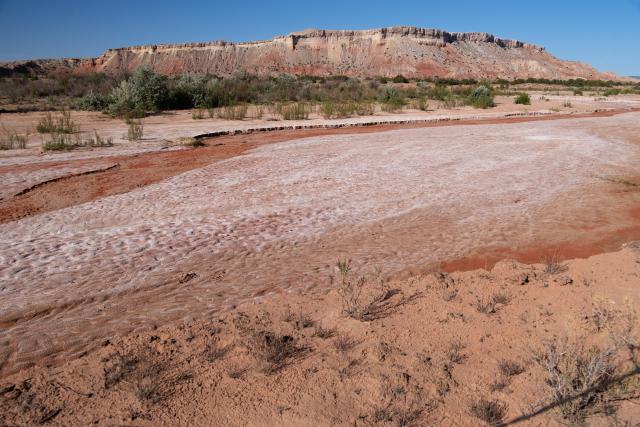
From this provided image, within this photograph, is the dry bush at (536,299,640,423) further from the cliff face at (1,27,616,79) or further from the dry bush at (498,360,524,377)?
the cliff face at (1,27,616,79)

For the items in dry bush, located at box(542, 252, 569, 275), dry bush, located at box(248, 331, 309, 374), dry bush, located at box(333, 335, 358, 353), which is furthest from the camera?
dry bush, located at box(542, 252, 569, 275)

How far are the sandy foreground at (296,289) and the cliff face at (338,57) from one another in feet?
272

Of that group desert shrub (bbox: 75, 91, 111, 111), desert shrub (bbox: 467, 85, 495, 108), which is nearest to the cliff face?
desert shrub (bbox: 467, 85, 495, 108)

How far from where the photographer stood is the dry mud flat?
451 cm

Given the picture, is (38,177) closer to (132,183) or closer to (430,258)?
(132,183)

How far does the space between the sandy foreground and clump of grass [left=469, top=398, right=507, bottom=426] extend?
37 mm

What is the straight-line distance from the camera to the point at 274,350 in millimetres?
3742

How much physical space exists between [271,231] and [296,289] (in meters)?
1.72

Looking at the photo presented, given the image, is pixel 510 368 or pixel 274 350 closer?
pixel 510 368

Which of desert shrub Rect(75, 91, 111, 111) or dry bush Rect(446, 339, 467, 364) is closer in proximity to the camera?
dry bush Rect(446, 339, 467, 364)

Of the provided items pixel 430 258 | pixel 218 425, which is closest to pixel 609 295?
pixel 430 258

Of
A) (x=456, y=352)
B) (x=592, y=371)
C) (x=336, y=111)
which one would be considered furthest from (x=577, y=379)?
(x=336, y=111)

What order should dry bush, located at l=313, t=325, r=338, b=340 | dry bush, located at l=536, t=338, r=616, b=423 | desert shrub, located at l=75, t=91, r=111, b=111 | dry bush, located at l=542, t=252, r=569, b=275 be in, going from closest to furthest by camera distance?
dry bush, located at l=536, t=338, r=616, b=423, dry bush, located at l=313, t=325, r=338, b=340, dry bush, located at l=542, t=252, r=569, b=275, desert shrub, located at l=75, t=91, r=111, b=111

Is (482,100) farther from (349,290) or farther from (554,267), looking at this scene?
(349,290)
